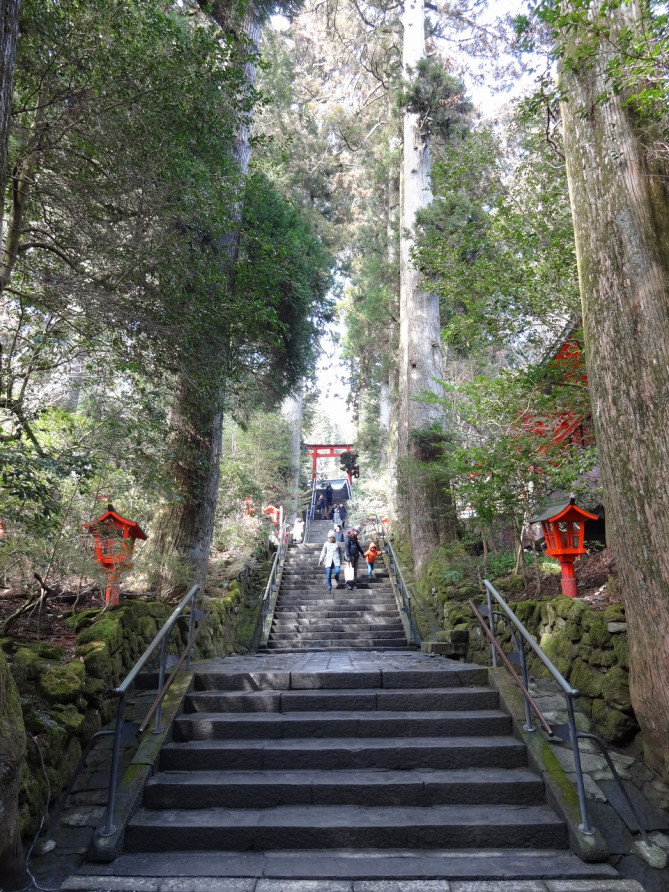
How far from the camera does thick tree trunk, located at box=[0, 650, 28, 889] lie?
243cm

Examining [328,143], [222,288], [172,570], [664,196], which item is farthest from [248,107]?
[328,143]

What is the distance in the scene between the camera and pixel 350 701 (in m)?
4.19

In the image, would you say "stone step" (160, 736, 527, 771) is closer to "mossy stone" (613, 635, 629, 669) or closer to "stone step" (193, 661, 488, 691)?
"stone step" (193, 661, 488, 691)

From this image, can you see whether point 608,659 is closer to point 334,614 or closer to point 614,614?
point 614,614

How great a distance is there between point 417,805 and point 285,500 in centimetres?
1337

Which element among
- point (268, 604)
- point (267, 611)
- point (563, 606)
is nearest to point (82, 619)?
point (563, 606)

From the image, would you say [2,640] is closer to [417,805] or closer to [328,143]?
[417,805]

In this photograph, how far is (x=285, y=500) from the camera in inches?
648

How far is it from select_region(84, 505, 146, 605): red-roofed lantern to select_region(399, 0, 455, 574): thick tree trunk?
466 centimetres

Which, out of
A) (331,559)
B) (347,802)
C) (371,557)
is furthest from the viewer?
(371,557)

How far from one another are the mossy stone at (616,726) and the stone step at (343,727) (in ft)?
2.13

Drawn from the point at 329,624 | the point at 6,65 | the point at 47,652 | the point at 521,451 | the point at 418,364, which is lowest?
the point at 329,624

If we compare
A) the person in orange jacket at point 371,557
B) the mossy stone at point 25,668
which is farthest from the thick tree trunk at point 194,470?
the person in orange jacket at point 371,557

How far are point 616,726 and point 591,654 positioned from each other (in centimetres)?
59
